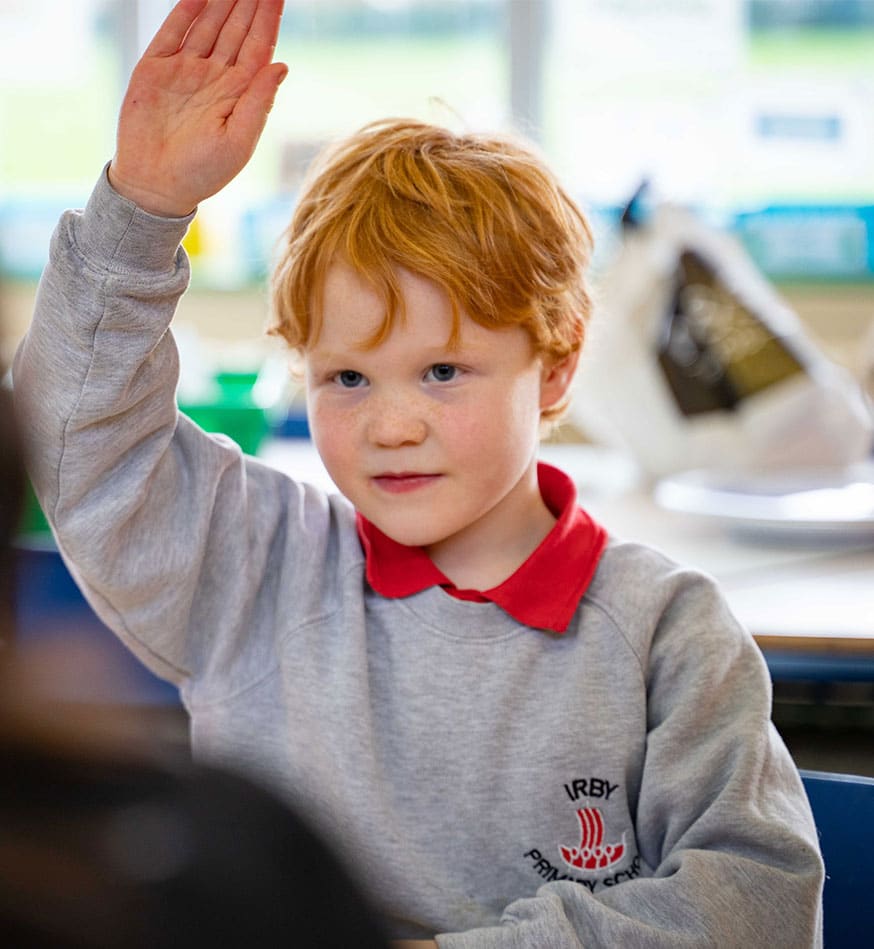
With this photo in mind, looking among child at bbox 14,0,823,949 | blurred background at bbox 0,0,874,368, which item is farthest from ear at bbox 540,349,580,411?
blurred background at bbox 0,0,874,368

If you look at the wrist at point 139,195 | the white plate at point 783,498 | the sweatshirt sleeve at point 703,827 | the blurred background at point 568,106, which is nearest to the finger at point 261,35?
the wrist at point 139,195

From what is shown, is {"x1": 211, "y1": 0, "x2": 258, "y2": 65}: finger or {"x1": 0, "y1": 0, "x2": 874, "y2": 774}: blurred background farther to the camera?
{"x1": 0, "y1": 0, "x2": 874, "y2": 774}: blurred background

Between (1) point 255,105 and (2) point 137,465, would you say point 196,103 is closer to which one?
(1) point 255,105

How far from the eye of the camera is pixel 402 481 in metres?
1.04

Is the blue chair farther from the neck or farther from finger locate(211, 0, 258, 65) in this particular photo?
finger locate(211, 0, 258, 65)

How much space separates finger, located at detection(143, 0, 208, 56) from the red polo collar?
1.39 ft

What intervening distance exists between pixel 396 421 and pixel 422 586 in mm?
148

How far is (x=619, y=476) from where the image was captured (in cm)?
217

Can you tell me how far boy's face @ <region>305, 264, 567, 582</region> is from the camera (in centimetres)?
101

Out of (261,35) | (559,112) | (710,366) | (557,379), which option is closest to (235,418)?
(710,366)

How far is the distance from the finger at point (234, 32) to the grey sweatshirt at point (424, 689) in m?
0.14

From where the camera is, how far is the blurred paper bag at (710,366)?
203 cm

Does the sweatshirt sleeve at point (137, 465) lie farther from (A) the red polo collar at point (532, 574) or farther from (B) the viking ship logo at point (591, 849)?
(B) the viking ship logo at point (591, 849)

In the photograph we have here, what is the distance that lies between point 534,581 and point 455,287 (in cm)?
25
